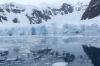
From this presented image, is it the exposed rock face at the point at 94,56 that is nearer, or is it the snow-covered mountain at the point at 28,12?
the exposed rock face at the point at 94,56

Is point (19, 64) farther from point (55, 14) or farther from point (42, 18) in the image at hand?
point (55, 14)

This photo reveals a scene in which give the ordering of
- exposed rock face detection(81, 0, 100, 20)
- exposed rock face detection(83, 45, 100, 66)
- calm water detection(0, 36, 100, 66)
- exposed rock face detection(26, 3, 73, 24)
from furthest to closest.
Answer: exposed rock face detection(26, 3, 73, 24), exposed rock face detection(81, 0, 100, 20), calm water detection(0, 36, 100, 66), exposed rock face detection(83, 45, 100, 66)

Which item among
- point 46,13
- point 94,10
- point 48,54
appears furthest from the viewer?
point 46,13

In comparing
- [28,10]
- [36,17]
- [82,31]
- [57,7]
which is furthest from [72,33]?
[57,7]

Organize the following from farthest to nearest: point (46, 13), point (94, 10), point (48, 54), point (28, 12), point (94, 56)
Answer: point (46, 13), point (28, 12), point (94, 10), point (48, 54), point (94, 56)

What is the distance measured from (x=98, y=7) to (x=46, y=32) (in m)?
18.1

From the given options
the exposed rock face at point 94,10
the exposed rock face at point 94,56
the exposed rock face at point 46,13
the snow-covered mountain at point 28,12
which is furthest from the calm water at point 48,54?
the exposed rock face at point 46,13

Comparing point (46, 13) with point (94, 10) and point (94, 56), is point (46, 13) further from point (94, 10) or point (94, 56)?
point (94, 56)

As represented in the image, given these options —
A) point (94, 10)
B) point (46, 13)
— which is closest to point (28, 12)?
point (46, 13)

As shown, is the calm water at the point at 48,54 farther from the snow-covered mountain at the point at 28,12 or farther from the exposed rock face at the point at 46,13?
the exposed rock face at the point at 46,13

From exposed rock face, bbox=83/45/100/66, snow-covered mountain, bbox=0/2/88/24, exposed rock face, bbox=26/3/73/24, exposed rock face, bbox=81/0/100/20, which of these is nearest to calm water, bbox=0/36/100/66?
exposed rock face, bbox=83/45/100/66

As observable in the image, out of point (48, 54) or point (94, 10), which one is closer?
point (48, 54)

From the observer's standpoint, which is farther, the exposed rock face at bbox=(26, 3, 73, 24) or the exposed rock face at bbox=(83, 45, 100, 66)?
the exposed rock face at bbox=(26, 3, 73, 24)

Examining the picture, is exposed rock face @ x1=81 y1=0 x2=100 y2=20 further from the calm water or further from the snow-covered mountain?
the snow-covered mountain
